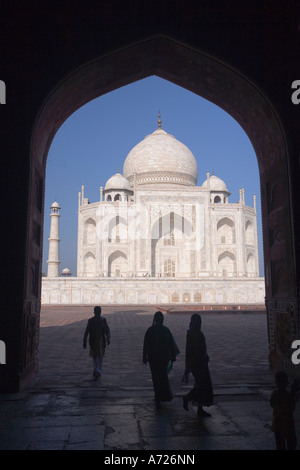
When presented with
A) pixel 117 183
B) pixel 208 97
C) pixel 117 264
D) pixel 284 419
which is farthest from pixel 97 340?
pixel 117 183

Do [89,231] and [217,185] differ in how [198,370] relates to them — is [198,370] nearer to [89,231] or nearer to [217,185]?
[89,231]

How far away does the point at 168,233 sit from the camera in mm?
27125

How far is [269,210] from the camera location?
5.14m

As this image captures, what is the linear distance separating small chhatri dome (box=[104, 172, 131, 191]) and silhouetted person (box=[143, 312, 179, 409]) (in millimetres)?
26467

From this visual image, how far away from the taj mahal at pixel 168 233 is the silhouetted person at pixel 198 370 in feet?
58.6

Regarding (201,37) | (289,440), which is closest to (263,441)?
(289,440)

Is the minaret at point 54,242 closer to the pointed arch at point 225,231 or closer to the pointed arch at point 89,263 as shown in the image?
the pointed arch at point 89,263

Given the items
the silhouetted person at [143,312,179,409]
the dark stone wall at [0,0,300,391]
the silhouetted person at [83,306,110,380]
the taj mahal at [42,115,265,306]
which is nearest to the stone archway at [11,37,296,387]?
the dark stone wall at [0,0,300,391]

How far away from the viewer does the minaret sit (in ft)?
95.5

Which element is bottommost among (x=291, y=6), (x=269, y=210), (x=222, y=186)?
(x=269, y=210)

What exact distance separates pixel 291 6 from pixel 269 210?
97.6 inches

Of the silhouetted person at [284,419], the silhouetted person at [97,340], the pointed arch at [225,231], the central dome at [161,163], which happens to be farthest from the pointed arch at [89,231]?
the silhouetted person at [284,419]

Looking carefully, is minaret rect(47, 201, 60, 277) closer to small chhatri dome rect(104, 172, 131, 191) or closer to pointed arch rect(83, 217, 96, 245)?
pointed arch rect(83, 217, 96, 245)
